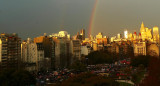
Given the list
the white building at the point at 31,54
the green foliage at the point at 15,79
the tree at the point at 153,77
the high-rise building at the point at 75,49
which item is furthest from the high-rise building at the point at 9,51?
the tree at the point at 153,77

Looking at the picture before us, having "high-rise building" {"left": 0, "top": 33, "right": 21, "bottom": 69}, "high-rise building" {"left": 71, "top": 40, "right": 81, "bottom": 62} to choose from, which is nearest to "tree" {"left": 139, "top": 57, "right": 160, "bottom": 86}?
"high-rise building" {"left": 0, "top": 33, "right": 21, "bottom": 69}

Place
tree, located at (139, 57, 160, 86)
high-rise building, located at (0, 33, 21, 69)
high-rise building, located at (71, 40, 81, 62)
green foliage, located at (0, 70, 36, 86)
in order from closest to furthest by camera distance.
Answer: tree, located at (139, 57, 160, 86)
green foliage, located at (0, 70, 36, 86)
high-rise building, located at (0, 33, 21, 69)
high-rise building, located at (71, 40, 81, 62)

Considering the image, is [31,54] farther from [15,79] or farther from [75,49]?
[15,79]

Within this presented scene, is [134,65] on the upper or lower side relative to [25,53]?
lower

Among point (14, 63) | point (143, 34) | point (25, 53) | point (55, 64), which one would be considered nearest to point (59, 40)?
point (55, 64)

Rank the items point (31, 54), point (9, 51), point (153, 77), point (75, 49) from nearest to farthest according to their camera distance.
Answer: point (153, 77) < point (9, 51) < point (31, 54) < point (75, 49)

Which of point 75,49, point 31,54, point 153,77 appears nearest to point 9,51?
point 31,54

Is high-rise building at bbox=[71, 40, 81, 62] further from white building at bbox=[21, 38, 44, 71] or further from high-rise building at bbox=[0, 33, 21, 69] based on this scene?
high-rise building at bbox=[0, 33, 21, 69]

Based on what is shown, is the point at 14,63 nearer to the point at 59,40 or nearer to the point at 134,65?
the point at 59,40
